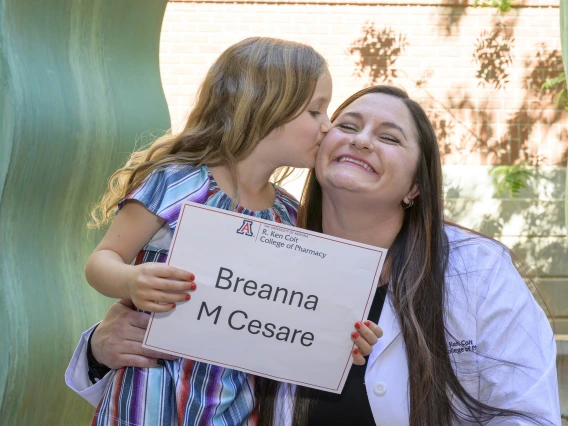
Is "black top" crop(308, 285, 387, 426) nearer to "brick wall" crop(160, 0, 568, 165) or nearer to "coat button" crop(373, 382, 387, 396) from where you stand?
"coat button" crop(373, 382, 387, 396)

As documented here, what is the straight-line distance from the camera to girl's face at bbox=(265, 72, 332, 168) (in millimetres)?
2621

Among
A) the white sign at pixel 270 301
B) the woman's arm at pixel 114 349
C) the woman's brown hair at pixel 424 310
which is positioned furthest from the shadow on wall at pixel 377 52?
the white sign at pixel 270 301

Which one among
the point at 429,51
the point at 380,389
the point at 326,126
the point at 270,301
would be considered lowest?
the point at 380,389

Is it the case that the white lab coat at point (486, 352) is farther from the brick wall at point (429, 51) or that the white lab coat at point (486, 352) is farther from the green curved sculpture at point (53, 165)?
the brick wall at point (429, 51)

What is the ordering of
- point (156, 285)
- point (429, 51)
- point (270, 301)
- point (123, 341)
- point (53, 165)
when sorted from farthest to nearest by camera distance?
point (429, 51) → point (53, 165) → point (123, 341) → point (270, 301) → point (156, 285)

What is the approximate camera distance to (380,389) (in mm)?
2410

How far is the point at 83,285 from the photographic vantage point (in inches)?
130

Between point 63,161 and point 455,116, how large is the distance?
6.67 meters

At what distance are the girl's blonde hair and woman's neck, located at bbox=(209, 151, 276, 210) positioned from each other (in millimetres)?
21

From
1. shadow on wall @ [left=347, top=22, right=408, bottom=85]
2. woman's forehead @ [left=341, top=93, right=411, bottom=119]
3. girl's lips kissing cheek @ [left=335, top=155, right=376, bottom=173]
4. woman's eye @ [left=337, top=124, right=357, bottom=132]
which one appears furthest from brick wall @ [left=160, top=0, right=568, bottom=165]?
girl's lips kissing cheek @ [left=335, top=155, right=376, bottom=173]

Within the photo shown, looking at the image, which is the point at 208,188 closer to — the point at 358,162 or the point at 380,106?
the point at 358,162

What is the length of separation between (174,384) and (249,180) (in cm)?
68

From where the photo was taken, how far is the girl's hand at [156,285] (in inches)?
85.0

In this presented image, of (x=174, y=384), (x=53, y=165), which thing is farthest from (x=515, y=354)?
(x=53, y=165)
